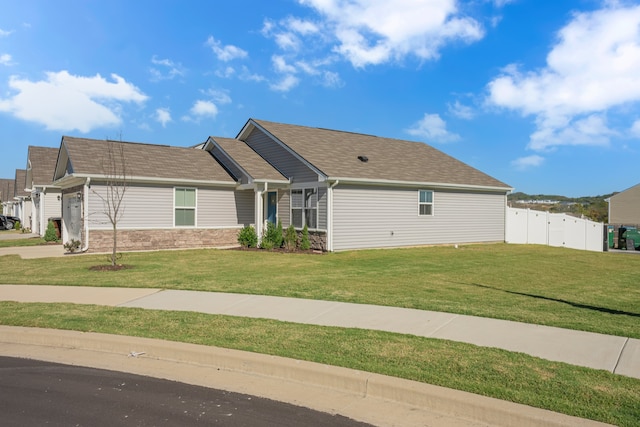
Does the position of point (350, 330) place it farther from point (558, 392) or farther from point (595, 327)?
point (595, 327)

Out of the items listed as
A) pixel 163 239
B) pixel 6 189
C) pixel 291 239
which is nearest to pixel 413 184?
pixel 291 239

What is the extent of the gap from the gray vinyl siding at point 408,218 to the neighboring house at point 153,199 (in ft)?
18.1

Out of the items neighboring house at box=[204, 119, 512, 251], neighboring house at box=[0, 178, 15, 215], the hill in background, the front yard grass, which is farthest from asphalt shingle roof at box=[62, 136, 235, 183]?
neighboring house at box=[0, 178, 15, 215]

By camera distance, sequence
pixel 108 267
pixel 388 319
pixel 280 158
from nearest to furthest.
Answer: pixel 388 319
pixel 108 267
pixel 280 158

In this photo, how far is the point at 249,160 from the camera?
22.3 m

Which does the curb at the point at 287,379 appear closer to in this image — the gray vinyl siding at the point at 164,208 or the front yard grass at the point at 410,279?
the front yard grass at the point at 410,279

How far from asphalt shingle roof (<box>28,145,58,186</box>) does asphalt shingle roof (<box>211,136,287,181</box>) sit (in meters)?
12.3

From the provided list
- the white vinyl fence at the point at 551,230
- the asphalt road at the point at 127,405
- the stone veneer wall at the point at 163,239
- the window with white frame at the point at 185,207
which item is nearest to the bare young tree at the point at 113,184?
the stone veneer wall at the point at 163,239

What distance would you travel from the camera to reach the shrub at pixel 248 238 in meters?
20.6

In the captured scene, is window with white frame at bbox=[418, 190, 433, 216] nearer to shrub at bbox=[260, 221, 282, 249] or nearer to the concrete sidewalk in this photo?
shrub at bbox=[260, 221, 282, 249]

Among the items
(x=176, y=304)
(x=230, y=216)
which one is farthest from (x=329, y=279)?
(x=230, y=216)

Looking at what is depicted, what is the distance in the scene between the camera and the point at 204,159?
922 inches

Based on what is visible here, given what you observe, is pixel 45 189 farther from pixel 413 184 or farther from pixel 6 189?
pixel 6 189

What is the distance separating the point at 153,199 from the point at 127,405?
16.2m
